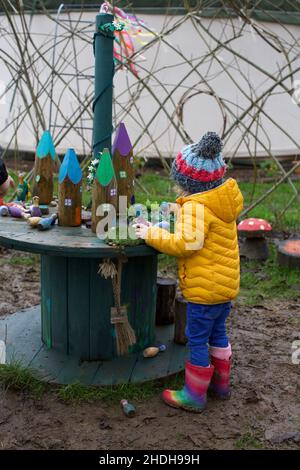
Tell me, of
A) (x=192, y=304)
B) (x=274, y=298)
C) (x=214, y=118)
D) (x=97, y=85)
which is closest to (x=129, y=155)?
(x=97, y=85)

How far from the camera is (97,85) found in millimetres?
2791

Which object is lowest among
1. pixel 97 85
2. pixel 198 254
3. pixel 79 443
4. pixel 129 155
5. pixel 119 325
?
pixel 79 443

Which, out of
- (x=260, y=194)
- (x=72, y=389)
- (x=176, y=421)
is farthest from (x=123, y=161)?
(x=260, y=194)

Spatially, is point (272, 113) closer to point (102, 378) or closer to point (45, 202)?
point (45, 202)

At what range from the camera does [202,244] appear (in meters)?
2.40

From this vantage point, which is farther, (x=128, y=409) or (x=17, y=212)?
(x=17, y=212)

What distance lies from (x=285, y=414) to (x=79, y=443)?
900 mm

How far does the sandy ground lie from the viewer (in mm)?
2311

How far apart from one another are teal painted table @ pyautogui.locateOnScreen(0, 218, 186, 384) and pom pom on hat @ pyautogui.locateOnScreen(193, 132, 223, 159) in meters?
0.54

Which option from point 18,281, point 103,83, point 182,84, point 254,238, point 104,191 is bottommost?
point 18,281

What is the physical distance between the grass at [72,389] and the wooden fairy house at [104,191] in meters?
0.71

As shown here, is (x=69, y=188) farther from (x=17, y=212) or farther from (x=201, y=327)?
(x=201, y=327)

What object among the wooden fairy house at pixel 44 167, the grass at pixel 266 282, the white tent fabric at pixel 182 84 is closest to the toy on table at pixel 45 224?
the wooden fairy house at pixel 44 167

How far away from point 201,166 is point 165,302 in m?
1.09
